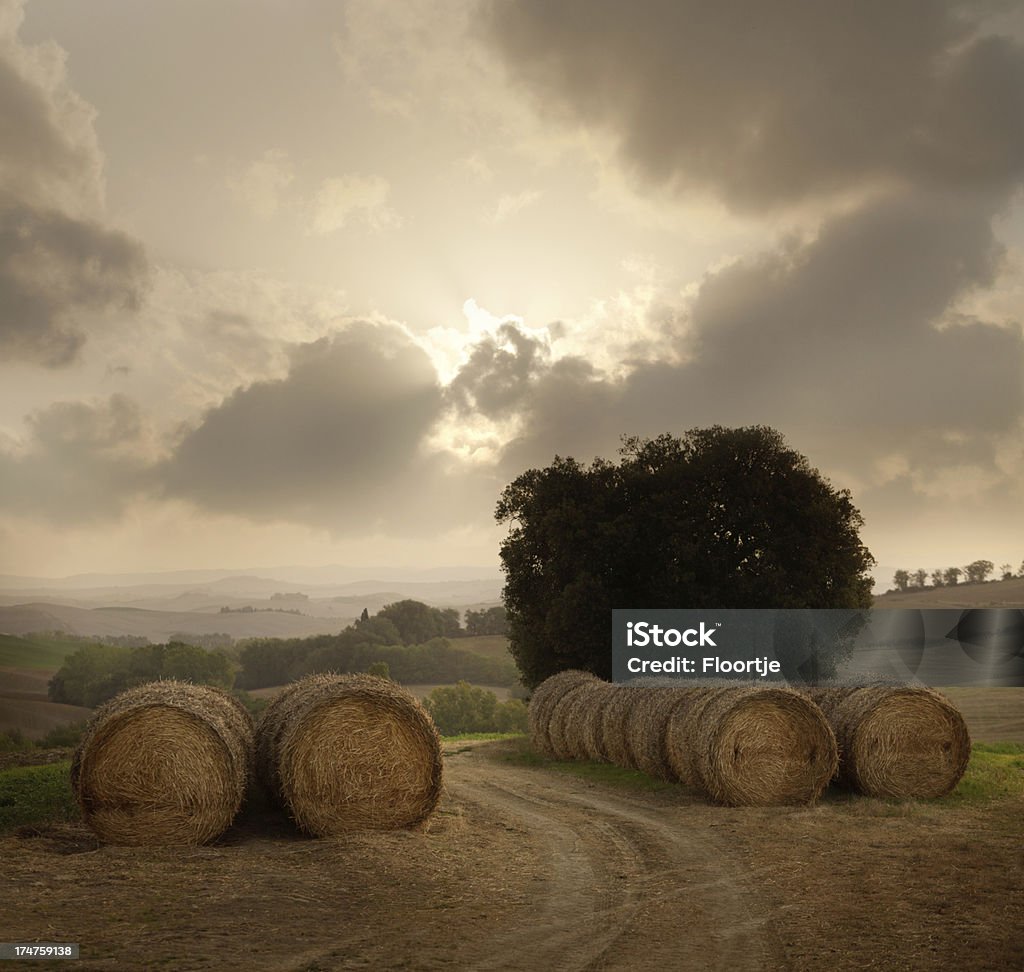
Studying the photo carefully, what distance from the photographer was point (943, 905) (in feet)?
27.9

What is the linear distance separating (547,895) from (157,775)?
533 cm

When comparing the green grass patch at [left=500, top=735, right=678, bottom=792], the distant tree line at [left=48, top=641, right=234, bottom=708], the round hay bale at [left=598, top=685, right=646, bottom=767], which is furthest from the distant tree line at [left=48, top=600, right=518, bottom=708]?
the round hay bale at [left=598, top=685, right=646, bottom=767]

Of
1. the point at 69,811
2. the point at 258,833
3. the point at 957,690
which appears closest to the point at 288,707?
the point at 258,833

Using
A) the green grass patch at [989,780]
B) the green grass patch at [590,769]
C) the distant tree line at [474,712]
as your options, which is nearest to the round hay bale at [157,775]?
the green grass patch at [590,769]

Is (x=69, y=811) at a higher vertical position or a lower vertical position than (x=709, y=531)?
lower

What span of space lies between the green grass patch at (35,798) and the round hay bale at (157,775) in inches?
19.7

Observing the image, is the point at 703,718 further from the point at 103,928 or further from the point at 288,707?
the point at 103,928

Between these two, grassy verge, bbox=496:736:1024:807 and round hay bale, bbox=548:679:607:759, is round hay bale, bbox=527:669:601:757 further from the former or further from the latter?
grassy verge, bbox=496:736:1024:807

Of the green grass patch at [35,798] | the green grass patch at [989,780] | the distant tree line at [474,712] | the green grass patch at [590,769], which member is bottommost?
the distant tree line at [474,712]

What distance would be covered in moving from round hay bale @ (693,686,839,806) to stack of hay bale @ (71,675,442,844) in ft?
16.9

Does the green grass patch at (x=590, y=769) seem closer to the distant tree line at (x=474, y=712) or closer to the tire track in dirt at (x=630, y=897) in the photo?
the tire track in dirt at (x=630, y=897)

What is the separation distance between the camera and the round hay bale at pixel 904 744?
1605 centimetres

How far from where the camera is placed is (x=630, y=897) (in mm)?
9117

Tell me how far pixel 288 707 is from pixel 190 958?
651 centimetres
